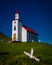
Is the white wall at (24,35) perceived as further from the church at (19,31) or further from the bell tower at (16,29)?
the bell tower at (16,29)

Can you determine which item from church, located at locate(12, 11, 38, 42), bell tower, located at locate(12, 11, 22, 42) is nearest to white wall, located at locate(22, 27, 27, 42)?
church, located at locate(12, 11, 38, 42)

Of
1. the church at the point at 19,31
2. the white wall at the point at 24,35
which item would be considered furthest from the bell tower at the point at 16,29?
the white wall at the point at 24,35

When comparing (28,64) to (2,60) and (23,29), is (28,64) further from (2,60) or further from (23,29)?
(23,29)

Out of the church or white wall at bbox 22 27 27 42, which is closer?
the church

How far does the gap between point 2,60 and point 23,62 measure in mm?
2621

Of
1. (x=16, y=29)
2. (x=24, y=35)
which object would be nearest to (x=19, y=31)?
(x=16, y=29)

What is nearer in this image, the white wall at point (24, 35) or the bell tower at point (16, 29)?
the bell tower at point (16, 29)

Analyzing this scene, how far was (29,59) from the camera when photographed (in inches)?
977

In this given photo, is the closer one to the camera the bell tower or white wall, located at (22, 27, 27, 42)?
the bell tower

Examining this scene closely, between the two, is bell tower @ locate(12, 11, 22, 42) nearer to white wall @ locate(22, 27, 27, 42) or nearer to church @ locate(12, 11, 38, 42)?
church @ locate(12, 11, 38, 42)

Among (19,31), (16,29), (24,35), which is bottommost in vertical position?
(24,35)

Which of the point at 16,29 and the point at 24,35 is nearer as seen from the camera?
the point at 16,29

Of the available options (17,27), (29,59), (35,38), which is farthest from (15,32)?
(29,59)

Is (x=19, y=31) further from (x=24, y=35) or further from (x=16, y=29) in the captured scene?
(x=24, y=35)
